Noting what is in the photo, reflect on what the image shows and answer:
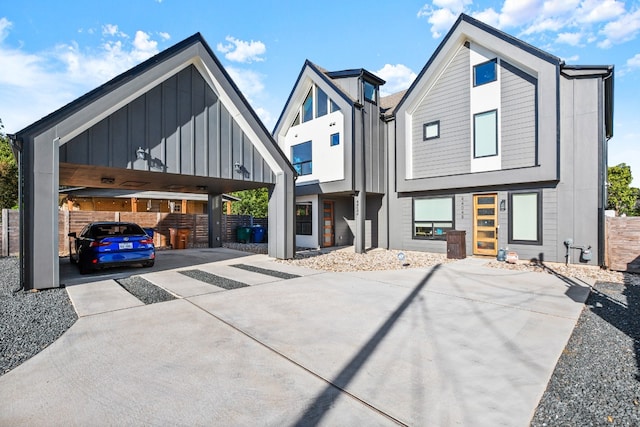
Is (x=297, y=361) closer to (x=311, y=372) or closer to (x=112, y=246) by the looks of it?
(x=311, y=372)

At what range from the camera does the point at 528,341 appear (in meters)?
3.82

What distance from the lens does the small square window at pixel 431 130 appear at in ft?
41.9

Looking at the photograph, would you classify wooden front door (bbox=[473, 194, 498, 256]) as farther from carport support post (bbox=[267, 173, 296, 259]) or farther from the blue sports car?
the blue sports car

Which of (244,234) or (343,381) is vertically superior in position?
(244,234)

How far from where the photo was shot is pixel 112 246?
821 centimetres

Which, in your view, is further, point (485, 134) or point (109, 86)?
point (485, 134)

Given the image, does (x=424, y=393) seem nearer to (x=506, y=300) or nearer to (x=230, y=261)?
(x=506, y=300)

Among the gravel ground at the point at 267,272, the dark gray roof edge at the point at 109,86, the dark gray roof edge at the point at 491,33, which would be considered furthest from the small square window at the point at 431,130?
the dark gray roof edge at the point at 109,86

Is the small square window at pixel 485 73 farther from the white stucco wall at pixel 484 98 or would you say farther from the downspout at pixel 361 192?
the downspout at pixel 361 192

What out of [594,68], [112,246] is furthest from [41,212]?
[594,68]

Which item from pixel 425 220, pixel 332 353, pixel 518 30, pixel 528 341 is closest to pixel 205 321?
pixel 332 353

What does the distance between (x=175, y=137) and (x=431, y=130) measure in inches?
388

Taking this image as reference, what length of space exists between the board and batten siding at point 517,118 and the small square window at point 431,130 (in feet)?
7.89

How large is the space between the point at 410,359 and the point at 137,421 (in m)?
2.54
